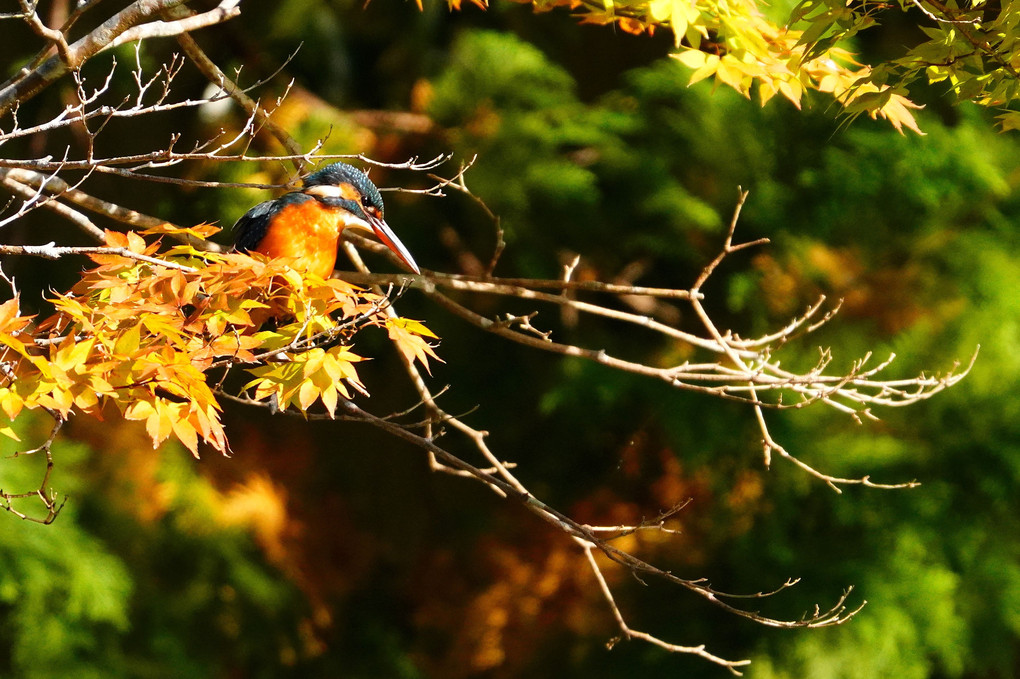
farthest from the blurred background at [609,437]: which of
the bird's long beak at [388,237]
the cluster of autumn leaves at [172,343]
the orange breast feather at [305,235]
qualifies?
the cluster of autumn leaves at [172,343]

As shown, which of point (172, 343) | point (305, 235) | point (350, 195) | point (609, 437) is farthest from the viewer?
point (609, 437)

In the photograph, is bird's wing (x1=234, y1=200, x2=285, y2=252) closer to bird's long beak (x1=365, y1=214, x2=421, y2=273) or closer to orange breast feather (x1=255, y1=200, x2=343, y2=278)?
Answer: orange breast feather (x1=255, y1=200, x2=343, y2=278)

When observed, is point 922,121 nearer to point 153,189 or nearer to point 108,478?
point 153,189

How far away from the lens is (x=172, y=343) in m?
1.44

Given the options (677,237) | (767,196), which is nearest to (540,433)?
(677,237)

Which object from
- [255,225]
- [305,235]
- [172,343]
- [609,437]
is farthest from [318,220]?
[609,437]

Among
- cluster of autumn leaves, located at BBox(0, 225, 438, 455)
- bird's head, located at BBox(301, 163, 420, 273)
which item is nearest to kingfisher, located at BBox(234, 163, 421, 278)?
bird's head, located at BBox(301, 163, 420, 273)

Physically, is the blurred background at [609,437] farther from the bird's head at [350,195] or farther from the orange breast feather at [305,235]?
the orange breast feather at [305,235]

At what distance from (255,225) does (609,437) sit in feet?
7.50

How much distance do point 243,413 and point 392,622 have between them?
1.30 m

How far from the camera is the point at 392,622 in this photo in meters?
4.82

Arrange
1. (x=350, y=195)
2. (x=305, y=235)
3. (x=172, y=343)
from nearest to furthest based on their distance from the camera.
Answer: (x=172, y=343) < (x=305, y=235) < (x=350, y=195)

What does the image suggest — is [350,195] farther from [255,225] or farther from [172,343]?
[172,343]

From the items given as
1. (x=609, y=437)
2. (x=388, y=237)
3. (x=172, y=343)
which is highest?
(x=172, y=343)
